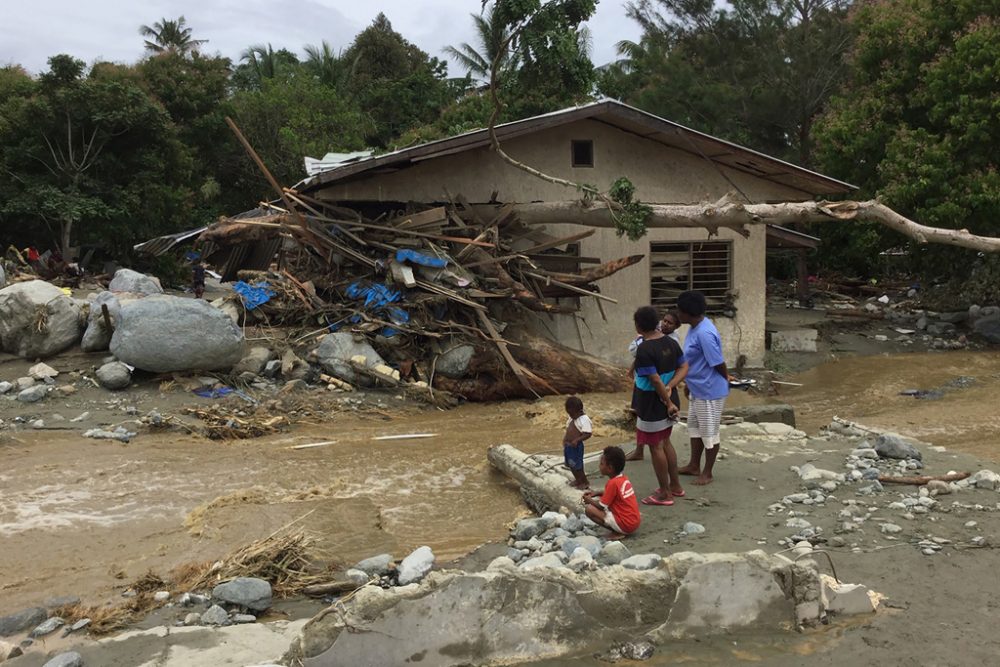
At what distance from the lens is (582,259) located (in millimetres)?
13320

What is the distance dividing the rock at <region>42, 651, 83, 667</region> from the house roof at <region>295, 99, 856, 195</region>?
29.4 ft

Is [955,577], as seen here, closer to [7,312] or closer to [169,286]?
[7,312]

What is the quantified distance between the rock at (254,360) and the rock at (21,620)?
21.2 feet

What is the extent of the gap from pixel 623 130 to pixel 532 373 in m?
4.94

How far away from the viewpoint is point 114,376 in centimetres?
1035

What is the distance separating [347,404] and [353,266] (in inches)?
119

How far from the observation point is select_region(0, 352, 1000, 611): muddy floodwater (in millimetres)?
6055

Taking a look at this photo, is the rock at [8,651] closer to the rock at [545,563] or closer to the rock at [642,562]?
the rock at [545,563]

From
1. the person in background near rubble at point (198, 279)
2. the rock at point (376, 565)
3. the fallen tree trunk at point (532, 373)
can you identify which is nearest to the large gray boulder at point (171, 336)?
the fallen tree trunk at point (532, 373)

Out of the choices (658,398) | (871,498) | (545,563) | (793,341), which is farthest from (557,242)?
(545,563)

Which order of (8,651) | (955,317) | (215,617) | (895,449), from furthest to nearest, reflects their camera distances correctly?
(955,317), (895,449), (215,617), (8,651)

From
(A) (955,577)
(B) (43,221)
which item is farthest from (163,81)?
(A) (955,577)

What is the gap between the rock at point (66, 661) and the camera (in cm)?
398

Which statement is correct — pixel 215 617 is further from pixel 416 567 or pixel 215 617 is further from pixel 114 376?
pixel 114 376
